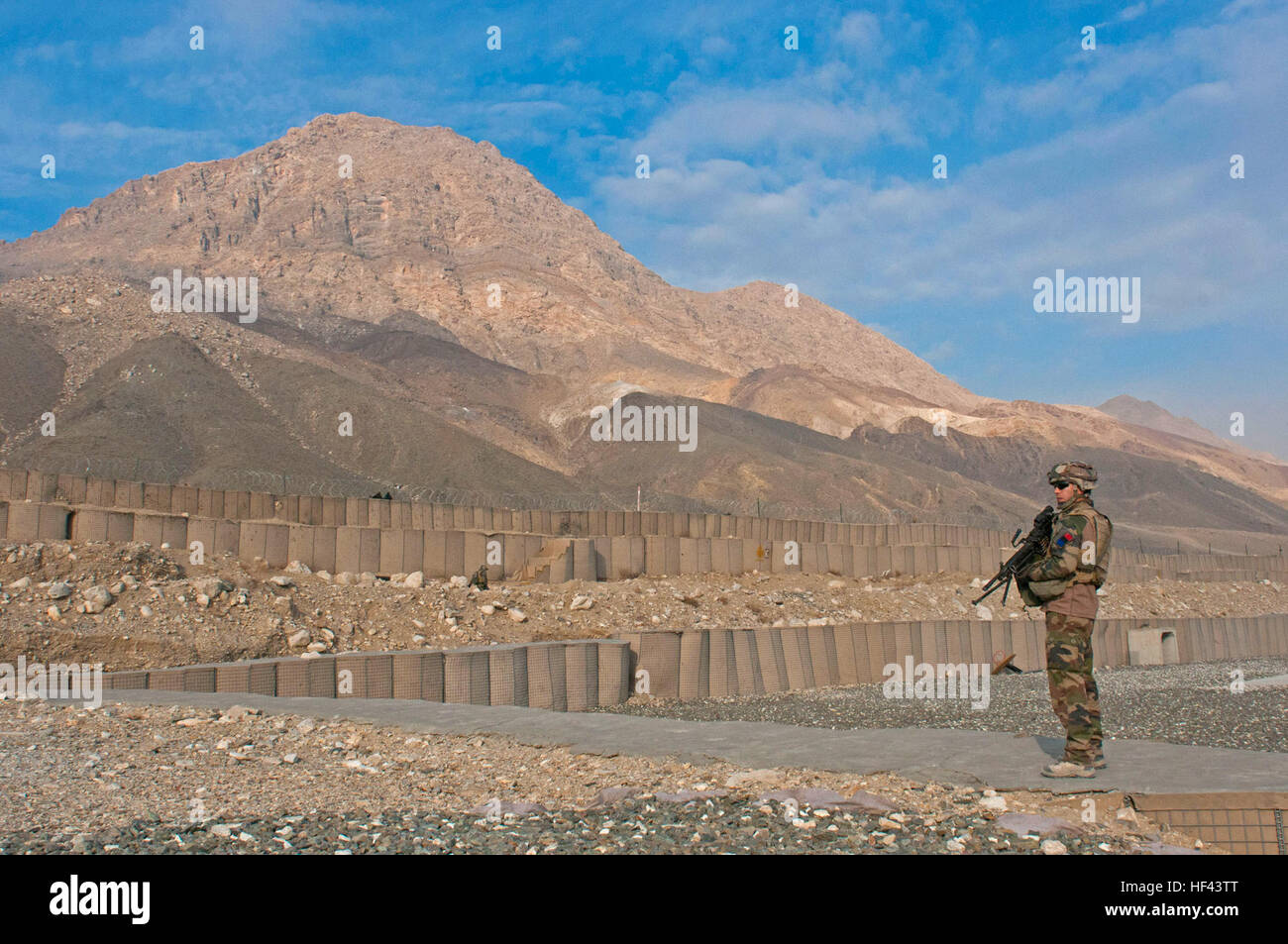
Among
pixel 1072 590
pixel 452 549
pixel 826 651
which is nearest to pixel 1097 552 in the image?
pixel 1072 590

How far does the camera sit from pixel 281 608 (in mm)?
12383

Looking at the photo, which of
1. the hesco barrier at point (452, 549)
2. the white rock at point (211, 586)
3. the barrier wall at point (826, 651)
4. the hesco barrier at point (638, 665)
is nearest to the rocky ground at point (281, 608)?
the white rock at point (211, 586)

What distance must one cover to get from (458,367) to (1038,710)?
62916mm

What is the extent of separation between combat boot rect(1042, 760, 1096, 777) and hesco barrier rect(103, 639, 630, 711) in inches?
235

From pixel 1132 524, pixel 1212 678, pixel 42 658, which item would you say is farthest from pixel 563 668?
pixel 1132 524

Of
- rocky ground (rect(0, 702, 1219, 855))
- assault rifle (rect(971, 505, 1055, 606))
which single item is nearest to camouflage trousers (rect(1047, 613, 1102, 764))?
assault rifle (rect(971, 505, 1055, 606))

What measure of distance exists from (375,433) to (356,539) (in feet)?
99.9

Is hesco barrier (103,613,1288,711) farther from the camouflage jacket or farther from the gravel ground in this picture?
the camouflage jacket

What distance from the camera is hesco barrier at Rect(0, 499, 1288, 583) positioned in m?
14.1

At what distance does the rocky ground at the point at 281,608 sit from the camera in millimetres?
10938

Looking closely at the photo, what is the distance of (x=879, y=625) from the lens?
15828 mm

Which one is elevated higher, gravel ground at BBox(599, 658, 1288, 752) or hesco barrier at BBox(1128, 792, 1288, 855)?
hesco barrier at BBox(1128, 792, 1288, 855)
